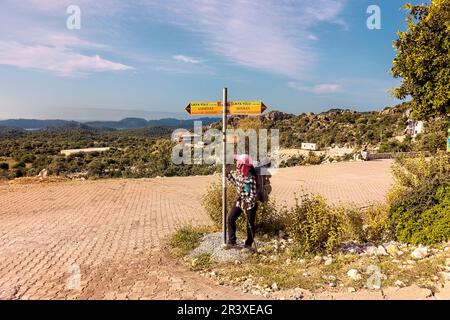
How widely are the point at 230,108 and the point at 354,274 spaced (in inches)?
116

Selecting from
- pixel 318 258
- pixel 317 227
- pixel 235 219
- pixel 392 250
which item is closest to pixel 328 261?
pixel 318 258

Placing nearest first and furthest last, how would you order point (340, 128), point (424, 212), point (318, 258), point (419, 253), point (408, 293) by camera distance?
point (408, 293) → point (419, 253) → point (318, 258) → point (424, 212) → point (340, 128)

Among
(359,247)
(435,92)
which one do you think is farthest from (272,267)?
(435,92)

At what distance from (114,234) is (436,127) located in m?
17.4

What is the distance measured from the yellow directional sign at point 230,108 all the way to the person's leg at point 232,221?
1.49m

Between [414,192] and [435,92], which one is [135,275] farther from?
[435,92]

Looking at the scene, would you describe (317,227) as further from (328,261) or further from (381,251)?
(381,251)

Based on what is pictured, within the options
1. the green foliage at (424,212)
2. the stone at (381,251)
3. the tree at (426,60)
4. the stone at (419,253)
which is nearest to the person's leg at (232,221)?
the stone at (381,251)

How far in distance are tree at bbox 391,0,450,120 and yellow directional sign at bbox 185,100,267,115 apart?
4.72 metres

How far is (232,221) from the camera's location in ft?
19.7

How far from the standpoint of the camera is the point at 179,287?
4895 millimetres

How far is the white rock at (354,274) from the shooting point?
4891mm

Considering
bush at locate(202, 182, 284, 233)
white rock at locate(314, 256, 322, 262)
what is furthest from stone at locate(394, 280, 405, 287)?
bush at locate(202, 182, 284, 233)

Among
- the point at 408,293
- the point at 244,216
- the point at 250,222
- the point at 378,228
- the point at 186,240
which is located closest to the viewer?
the point at 408,293
